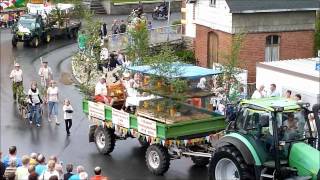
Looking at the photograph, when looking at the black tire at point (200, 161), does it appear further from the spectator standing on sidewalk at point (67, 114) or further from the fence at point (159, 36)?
the fence at point (159, 36)

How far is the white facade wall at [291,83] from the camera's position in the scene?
2158 centimetres

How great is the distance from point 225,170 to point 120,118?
13.1 feet

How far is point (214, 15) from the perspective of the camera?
3153 cm

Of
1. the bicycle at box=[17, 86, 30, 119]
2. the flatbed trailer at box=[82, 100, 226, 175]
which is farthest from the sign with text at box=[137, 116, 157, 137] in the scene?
the bicycle at box=[17, 86, 30, 119]

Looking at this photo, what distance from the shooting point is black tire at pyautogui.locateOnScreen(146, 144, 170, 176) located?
17.7m

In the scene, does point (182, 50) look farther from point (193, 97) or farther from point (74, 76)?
point (193, 97)

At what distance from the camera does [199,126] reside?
17.7 meters

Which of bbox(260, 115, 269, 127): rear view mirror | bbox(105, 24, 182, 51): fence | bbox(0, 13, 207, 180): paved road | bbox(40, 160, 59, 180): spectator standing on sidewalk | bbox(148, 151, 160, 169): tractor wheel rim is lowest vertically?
bbox(0, 13, 207, 180): paved road

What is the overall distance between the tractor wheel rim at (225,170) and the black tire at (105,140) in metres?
4.60

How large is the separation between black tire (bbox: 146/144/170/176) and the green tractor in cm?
239

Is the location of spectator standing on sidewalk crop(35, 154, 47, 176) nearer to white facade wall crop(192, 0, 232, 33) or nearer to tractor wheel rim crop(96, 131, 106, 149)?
tractor wheel rim crop(96, 131, 106, 149)

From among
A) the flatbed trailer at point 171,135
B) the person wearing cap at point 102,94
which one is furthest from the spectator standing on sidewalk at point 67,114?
the flatbed trailer at point 171,135

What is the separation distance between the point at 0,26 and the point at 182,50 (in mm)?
16023

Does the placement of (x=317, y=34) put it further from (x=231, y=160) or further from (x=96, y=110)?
(x=231, y=160)
